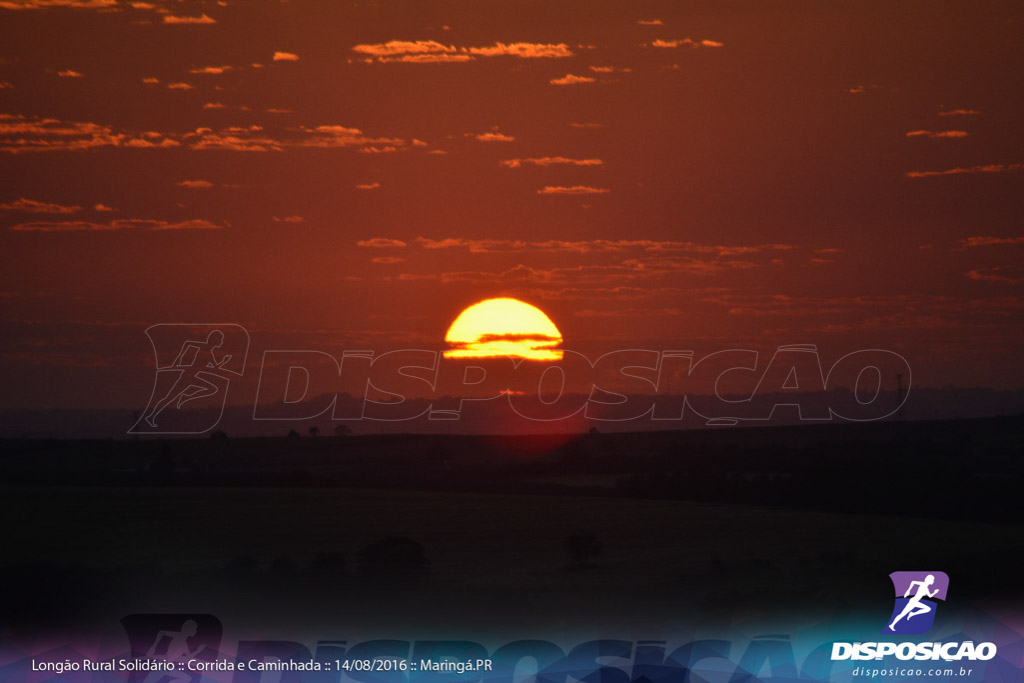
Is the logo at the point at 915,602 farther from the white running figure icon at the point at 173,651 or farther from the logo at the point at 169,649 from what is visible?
the white running figure icon at the point at 173,651

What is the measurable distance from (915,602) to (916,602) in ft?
0.12

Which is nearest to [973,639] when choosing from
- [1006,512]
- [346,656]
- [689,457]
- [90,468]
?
[346,656]

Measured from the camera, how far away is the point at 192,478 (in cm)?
9075

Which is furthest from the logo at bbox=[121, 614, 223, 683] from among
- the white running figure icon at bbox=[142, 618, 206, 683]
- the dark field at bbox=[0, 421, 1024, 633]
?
the dark field at bbox=[0, 421, 1024, 633]

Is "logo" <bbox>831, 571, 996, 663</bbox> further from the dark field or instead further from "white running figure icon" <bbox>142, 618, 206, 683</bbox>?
"white running figure icon" <bbox>142, 618, 206, 683</bbox>

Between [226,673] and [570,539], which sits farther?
[570,539]

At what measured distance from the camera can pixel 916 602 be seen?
3088 cm

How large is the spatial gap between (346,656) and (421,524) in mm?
37467

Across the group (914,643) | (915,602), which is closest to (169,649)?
(914,643)

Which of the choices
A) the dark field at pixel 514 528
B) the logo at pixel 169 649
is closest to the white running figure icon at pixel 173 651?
the logo at pixel 169 649

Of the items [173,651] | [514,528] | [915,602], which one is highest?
[514,528]

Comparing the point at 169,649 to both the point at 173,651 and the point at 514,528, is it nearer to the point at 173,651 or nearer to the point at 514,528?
the point at 173,651

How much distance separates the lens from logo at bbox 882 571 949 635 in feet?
Result: 97.5

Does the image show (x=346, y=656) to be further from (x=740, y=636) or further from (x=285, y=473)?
(x=285, y=473)
